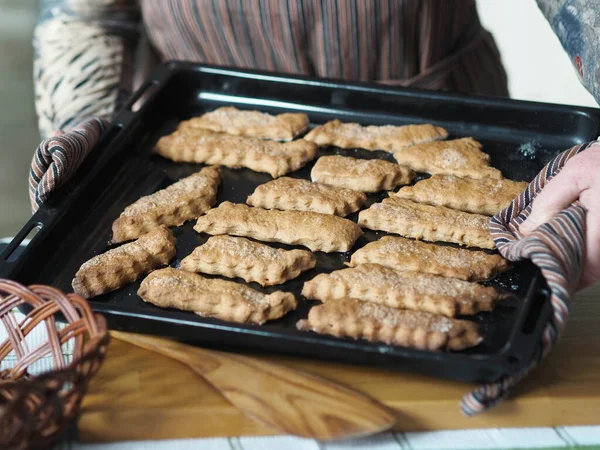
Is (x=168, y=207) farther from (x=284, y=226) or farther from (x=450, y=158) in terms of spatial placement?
(x=450, y=158)

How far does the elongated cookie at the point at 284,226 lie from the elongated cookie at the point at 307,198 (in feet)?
0.13

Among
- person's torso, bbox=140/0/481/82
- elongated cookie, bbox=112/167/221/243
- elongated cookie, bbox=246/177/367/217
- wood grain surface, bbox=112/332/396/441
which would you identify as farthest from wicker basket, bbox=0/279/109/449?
person's torso, bbox=140/0/481/82

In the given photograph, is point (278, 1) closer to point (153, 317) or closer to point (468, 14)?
point (468, 14)

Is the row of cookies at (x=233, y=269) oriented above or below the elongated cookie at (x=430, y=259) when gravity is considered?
above

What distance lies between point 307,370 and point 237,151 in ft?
2.03

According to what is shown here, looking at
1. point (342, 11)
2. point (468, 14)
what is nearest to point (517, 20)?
point (468, 14)

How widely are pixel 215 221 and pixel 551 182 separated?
608 millimetres

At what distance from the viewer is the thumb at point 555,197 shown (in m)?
1.25

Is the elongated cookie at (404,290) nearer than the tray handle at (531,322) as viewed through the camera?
No

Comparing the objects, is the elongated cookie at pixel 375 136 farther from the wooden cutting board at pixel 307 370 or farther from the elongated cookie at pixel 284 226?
the wooden cutting board at pixel 307 370

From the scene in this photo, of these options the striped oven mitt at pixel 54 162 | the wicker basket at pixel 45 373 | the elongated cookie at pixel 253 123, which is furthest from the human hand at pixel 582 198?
the striped oven mitt at pixel 54 162

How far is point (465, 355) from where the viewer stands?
1077 millimetres

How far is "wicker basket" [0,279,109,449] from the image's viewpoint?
90cm

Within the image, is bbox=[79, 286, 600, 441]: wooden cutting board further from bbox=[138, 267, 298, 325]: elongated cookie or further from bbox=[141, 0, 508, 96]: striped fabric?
bbox=[141, 0, 508, 96]: striped fabric
